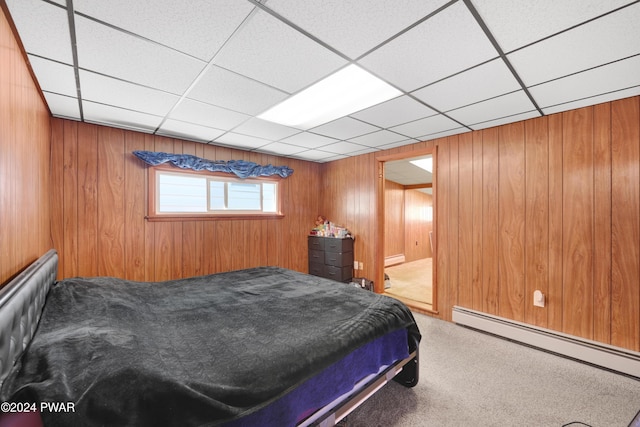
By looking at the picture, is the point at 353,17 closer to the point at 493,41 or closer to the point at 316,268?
the point at 493,41

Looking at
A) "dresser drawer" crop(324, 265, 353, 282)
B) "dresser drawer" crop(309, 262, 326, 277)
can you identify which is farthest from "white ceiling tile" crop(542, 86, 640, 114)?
"dresser drawer" crop(309, 262, 326, 277)

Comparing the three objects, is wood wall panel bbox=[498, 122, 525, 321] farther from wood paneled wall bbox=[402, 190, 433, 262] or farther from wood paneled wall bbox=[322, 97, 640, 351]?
wood paneled wall bbox=[402, 190, 433, 262]

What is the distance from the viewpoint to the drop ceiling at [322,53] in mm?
1367

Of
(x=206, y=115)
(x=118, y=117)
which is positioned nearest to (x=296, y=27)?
(x=206, y=115)

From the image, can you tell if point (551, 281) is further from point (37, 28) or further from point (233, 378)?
point (37, 28)

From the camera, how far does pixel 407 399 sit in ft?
6.66

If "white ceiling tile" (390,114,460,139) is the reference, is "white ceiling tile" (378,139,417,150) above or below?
above

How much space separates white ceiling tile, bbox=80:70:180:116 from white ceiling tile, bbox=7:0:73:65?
0.26 meters

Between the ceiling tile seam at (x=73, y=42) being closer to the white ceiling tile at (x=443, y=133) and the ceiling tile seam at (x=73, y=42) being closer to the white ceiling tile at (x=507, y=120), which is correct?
the white ceiling tile at (x=443, y=133)

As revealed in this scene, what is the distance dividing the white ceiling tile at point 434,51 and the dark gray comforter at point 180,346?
1797 mm

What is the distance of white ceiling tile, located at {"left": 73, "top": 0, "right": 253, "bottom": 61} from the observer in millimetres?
1325

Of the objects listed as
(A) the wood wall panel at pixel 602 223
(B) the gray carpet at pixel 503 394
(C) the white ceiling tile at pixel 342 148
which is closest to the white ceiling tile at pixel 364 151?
(C) the white ceiling tile at pixel 342 148

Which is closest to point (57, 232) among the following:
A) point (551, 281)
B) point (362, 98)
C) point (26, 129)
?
point (26, 129)

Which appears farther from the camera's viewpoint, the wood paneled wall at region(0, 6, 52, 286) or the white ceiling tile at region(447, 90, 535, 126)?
the white ceiling tile at region(447, 90, 535, 126)
